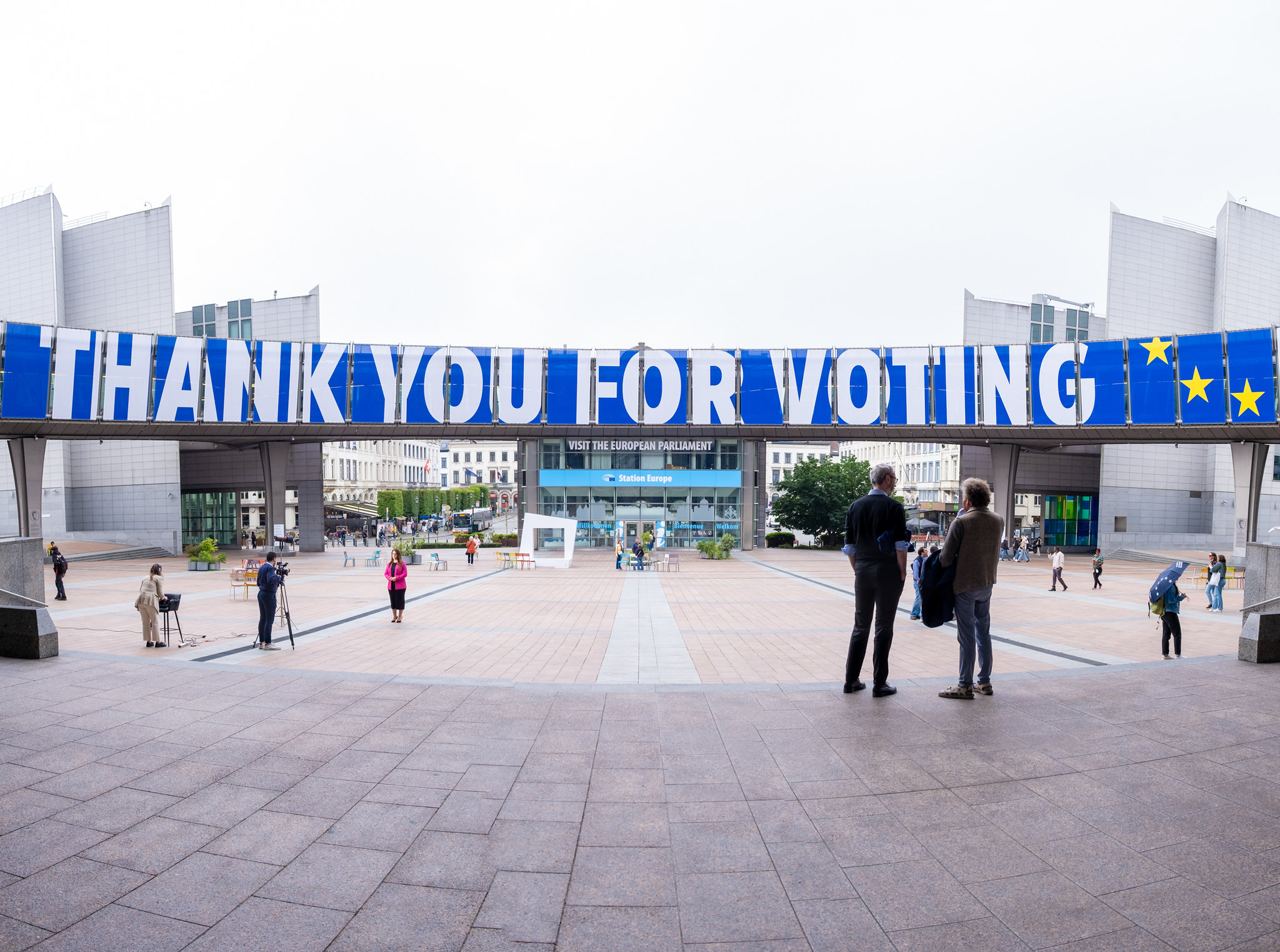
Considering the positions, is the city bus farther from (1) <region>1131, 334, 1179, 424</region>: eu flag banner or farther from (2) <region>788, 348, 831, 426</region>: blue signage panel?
(1) <region>1131, 334, 1179, 424</region>: eu flag banner

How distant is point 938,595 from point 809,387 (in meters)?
32.1

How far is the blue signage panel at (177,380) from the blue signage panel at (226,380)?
0.47m

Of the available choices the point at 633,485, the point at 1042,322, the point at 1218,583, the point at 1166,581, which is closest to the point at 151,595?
the point at 1166,581

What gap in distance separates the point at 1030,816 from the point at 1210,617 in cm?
1488

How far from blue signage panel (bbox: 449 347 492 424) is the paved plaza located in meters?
28.5

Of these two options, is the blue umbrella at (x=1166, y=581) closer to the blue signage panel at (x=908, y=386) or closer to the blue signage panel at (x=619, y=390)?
the blue signage panel at (x=908, y=386)

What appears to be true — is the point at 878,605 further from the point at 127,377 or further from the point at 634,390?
the point at 127,377

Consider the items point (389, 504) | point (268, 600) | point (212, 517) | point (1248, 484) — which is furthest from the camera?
point (389, 504)

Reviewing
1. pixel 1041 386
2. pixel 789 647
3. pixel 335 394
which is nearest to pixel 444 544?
pixel 335 394

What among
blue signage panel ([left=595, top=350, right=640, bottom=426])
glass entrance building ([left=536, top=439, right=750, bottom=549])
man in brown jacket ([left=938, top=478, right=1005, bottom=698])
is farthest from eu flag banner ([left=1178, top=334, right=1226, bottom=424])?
man in brown jacket ([left=938, top=478, right=1005, bottom=698])

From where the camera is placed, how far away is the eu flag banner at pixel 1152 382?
3356cm

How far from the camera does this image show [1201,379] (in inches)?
1307

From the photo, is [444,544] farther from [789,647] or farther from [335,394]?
[789,647]

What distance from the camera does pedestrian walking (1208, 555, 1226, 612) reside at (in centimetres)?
1614
